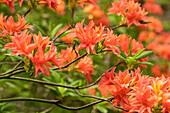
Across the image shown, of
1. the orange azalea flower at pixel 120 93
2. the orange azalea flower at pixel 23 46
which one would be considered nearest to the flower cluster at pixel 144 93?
the orange azalea flower at pixel 120 93

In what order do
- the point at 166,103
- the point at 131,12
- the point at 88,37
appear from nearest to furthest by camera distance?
the point at 166,103 < the point at 88,37 < the point at 131,12

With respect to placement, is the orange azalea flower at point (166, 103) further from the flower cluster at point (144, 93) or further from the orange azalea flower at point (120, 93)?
the orange azalea flower at point (120, 93)

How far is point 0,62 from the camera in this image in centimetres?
133

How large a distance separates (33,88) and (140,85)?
2.01 metres

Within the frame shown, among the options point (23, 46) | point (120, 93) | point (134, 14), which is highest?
point (134, 14)

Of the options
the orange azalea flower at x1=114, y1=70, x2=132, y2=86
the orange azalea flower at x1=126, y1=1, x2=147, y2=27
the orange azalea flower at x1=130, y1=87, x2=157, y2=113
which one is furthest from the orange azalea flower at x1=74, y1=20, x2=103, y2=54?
the orange azalea flower at x1=126, y1=1, x2=147, y2=27

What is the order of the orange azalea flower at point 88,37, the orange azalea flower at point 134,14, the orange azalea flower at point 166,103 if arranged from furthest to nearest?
the orange azalea flower at point 134,14, the orange azalea flower at point 88,37, the orange azalea flower at point 166,103

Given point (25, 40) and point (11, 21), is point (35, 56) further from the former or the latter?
point (11, 21)

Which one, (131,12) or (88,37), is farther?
(131,12)

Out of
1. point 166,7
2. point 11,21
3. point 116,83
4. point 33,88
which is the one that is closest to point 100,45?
point 116,83

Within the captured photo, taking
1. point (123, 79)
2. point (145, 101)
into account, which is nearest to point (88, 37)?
point (123, 79)

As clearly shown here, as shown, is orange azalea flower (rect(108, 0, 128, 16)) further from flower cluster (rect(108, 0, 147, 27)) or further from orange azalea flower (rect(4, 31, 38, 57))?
orange azalea flower (rect(4, 31, 38, 57))

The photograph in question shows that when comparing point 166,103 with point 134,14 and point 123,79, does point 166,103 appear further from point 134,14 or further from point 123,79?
point 134,14

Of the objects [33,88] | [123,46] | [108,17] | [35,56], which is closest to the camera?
[35,56]
